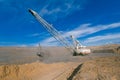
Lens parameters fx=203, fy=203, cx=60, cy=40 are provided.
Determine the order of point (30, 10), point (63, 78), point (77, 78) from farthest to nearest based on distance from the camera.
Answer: point (30, 10)
point (63, 78)
point (77, 78)

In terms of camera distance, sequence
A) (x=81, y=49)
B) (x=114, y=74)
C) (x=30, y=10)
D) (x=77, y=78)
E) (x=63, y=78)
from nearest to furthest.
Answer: (x=114, y=74)
(x=77, y=78)
(x=63, y=78)
(x=30, y=10)
(x=81, y=49)

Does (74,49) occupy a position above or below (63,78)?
above

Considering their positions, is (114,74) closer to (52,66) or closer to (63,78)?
(63,78)

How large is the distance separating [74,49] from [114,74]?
48223 millimetres

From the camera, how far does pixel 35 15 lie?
66.6 meters

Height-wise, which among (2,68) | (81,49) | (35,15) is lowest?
(2,68)

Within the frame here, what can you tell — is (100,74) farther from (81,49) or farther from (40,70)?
(81,49)

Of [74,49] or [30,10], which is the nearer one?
[30,10]

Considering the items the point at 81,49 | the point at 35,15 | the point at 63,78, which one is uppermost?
the point at 35,15

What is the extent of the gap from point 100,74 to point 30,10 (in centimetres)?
4042

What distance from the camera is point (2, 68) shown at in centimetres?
5112

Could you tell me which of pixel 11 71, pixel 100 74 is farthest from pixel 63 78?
pixel 11 71

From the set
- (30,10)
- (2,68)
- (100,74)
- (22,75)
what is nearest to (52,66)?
(22,75)

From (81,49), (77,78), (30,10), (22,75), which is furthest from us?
(81,49)
